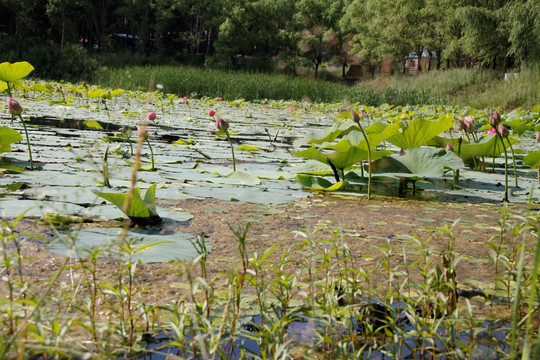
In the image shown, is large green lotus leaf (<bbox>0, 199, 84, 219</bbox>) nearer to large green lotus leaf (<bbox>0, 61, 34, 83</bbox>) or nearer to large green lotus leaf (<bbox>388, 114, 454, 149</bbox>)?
large green lotus leaf (<bbox>0, 61, 34, 83</bbox>)

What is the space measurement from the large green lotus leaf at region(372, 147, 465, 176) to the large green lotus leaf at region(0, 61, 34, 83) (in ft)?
6.06

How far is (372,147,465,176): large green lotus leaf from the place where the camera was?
239 cm

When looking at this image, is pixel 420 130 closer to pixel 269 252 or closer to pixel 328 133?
pixel 328 133

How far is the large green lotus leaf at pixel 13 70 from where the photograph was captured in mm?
2461

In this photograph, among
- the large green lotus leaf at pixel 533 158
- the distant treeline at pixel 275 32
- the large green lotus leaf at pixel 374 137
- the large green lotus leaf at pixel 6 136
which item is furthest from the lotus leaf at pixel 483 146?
the distant treeline at pixel 275 32

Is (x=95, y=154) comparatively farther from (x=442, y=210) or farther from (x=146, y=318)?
(x=146, y=318)

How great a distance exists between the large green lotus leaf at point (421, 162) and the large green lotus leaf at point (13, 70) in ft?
6.06

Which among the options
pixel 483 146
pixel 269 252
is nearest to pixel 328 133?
pixel 483 146

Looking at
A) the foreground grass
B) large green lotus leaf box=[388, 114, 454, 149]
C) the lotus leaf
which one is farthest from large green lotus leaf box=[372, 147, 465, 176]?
the foreground grass

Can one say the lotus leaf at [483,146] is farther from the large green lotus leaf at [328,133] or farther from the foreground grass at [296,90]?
the foreground grass at [296,90]

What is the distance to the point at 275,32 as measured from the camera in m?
32.4

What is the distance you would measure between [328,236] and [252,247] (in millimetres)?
299

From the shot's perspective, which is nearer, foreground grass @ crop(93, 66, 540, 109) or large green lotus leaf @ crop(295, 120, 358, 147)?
large green lotus leaf @ crop(295, 120, 358, 147)

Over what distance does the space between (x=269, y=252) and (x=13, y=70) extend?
6.90 ft
